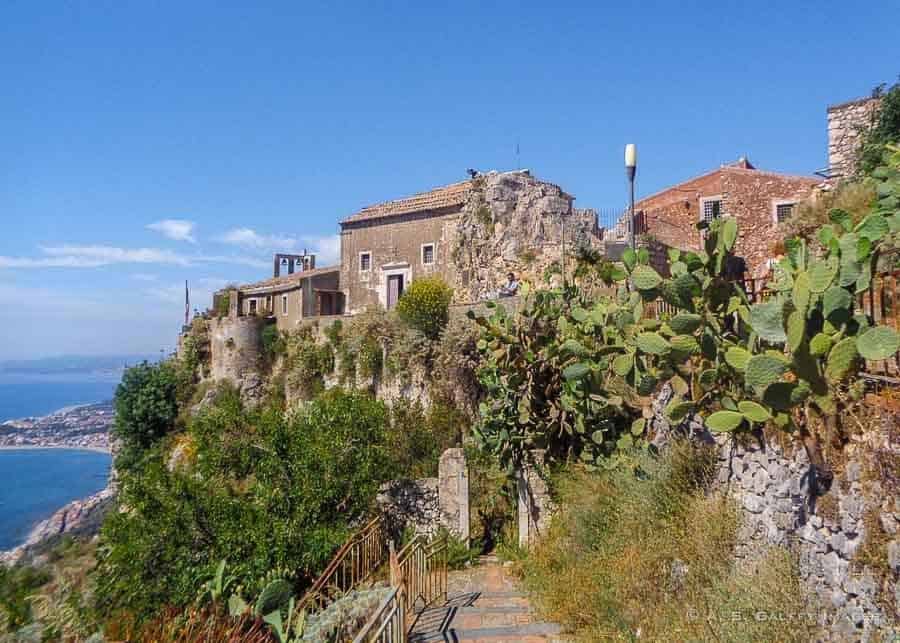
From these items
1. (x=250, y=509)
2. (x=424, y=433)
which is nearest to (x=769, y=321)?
(x=250, y=509)

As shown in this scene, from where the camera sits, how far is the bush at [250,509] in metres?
7.95

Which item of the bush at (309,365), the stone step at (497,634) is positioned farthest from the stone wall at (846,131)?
the bush at (309,365)

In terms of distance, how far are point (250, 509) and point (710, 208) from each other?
1898cm

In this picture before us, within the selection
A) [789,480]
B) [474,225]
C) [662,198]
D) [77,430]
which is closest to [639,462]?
[789,480]

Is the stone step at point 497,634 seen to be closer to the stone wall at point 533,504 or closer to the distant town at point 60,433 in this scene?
the stone wall at point 533,504

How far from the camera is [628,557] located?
18.5 ft

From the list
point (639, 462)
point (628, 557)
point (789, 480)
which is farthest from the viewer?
point (639, 462)

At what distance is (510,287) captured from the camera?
763 inches

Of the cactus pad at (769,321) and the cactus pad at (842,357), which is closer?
the cactus pad at (842,357)

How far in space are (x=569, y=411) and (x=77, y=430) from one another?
111105 millimetres

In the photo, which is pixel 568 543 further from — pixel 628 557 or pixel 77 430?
pixel 77 430

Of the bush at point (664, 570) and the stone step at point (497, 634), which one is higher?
the bush at point (664, 570)

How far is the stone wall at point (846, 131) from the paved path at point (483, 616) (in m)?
14.0

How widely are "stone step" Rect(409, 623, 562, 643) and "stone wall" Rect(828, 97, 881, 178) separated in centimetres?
1446
